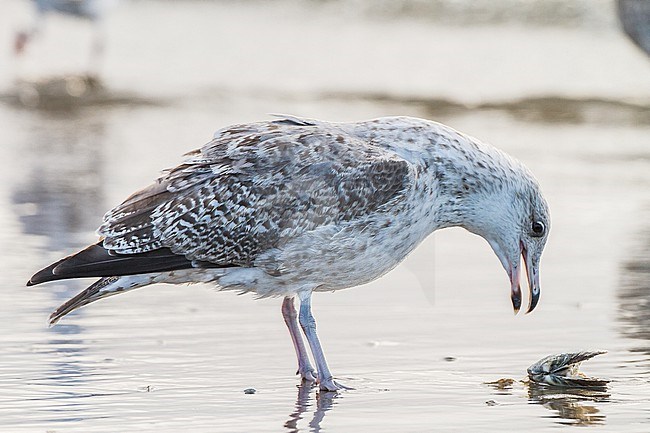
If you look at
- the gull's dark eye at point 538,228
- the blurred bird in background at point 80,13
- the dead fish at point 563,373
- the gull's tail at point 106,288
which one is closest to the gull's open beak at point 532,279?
the gull's dark eye at point 538,228

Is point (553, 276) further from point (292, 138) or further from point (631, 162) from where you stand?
point (631, 162)

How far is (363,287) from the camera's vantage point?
7.94m

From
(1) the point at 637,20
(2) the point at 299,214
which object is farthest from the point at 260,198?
(1) the point at 637,20

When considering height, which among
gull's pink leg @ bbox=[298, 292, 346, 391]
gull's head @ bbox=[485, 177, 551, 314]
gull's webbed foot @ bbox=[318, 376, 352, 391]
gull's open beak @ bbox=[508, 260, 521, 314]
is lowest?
gull's webbed foot @ bbox=[318, 376, 352, 391]

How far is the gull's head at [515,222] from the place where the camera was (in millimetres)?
6379

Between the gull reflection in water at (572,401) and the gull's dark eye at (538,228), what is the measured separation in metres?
0.81

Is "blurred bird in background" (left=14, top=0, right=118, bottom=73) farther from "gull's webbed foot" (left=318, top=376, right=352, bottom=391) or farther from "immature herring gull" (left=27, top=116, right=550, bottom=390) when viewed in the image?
"gull's webbed foot" (left=318, top=376, right=352, bottom=391)

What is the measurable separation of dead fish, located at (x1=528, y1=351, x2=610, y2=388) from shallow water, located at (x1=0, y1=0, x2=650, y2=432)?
7 cm

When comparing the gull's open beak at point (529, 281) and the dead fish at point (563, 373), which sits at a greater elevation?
the gull's open beak at point (529, 281)

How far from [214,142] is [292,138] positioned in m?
0.38

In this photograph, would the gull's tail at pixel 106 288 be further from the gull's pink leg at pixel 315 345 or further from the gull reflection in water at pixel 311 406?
the gull reflection in water at pixel 311 406

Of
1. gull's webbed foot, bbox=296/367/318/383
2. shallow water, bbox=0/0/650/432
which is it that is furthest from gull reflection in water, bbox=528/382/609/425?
gull's webbed foot, bbox=296/367/318/383

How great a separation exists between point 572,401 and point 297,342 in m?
1.26

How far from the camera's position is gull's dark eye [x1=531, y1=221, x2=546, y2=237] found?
6.47m
